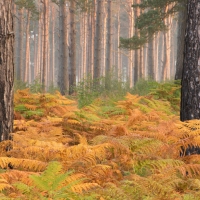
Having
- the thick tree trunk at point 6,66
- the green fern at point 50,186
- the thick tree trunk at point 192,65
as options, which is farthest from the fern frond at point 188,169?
the thick tree trunk at point 6,66

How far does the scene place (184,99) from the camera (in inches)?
202

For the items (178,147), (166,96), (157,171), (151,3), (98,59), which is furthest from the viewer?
(98,59)

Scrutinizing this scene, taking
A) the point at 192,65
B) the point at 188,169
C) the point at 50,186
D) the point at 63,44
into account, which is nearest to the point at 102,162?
the point at 188,169

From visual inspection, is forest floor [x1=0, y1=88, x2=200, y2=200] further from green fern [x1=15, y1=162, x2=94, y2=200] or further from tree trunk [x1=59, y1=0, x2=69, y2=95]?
tree trunk [x1=59, y1=0, x2=69, y2=95]

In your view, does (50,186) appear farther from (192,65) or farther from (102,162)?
(192,65)

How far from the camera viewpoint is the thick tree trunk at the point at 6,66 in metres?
4.43

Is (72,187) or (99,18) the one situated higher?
Result: (99,18)

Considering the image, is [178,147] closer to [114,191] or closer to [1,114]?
[114,191]

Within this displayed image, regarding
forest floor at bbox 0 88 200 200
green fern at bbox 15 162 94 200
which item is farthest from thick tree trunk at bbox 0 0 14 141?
green fern at bbox 15 162 94 200

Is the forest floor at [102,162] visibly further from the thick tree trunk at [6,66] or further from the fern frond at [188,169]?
the thick tree trunk at [6,66]

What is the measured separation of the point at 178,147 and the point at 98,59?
14.0 m

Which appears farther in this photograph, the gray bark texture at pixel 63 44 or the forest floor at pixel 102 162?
the gray bark texture at pixel 63 44

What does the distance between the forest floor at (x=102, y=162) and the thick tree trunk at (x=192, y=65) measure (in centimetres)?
39

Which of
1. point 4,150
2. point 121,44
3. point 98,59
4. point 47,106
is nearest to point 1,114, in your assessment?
point 4,150
